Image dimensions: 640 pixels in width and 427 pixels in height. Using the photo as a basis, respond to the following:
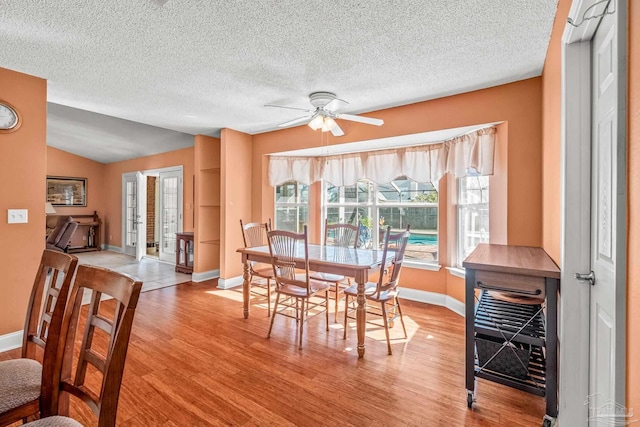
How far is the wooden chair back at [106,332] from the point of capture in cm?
95

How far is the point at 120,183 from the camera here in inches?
307

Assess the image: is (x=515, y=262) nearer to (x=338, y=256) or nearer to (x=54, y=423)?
(x=338, y=256)

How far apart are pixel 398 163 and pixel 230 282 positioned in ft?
9.86

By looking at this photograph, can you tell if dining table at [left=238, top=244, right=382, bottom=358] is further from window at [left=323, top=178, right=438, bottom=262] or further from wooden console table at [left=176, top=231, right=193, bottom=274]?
wooden console table at [left=176, top=231, right=193, bottom=274]

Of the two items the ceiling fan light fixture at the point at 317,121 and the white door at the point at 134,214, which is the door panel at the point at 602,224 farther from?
the white door at the point at 134,214

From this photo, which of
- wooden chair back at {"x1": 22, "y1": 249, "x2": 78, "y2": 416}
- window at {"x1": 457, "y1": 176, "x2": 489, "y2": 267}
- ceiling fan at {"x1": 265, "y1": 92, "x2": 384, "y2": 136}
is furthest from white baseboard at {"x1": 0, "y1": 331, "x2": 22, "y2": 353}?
window at {"x1": 457, "y1": 176, "x2": 489, "y2": 267}

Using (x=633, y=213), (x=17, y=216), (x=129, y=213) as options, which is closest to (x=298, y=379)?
(x=633, y=213)

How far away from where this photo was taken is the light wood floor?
1.79 meters

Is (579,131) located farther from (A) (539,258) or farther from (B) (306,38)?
(B) (306,38)

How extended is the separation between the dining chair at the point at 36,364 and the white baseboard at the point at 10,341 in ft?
5.77

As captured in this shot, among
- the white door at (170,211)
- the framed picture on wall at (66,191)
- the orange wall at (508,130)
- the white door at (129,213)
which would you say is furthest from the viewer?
the framed picture on wall at (66,191)

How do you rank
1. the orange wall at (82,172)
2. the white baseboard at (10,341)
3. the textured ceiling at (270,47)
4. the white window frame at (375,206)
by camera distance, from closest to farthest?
1. the textured ceiling at (270,47)
2. the white baseboard at (10,341)
3. the white window frame at (375,206)
4. the orange wall at (82,172)

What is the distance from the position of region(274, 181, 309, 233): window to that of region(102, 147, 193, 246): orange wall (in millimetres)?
2030

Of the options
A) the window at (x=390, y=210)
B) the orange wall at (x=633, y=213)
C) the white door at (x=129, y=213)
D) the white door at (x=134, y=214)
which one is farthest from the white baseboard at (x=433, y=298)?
the white door at (x=129, y=213)
